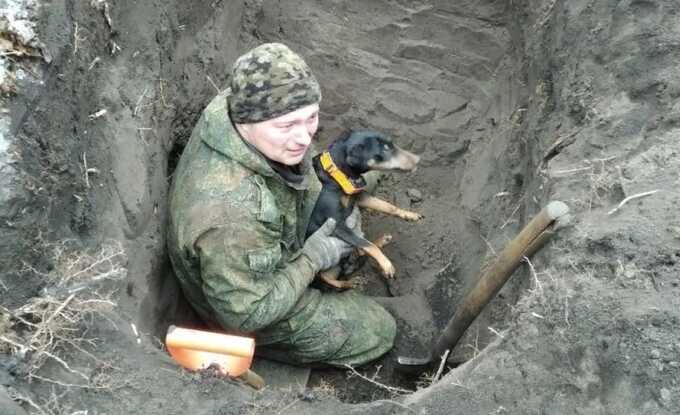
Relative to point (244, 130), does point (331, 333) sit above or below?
below

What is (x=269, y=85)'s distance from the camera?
10.5 ft

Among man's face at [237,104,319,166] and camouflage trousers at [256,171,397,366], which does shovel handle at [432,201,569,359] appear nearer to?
camouflage trousers at [256,171,397,366]

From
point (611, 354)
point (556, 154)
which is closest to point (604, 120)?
point (556, 154)

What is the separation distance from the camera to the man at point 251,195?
3.26 meters

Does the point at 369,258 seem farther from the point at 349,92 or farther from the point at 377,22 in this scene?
the point at 377,22

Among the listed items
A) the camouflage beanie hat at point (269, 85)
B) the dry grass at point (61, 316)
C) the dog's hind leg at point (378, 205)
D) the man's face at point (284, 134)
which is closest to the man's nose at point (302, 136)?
the man's face at point (284, 134)

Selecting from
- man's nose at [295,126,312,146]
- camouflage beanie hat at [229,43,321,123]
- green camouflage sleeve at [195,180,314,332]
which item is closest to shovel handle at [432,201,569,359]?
green camouflage sleeve at [195,180,314,332]

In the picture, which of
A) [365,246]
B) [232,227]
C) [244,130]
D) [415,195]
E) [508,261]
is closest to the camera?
[508,261]

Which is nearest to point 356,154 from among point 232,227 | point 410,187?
point 410,187

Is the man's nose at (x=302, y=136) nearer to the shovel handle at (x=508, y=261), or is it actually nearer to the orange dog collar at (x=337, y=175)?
the orange dog collar at (x=337, y=175)

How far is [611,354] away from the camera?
257 cm

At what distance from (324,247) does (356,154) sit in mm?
731

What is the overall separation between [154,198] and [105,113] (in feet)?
1.91

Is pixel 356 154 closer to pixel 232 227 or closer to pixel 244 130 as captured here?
pixel 244 130
